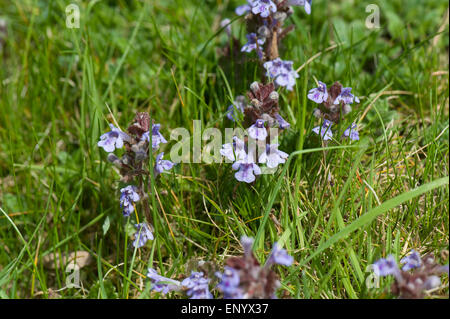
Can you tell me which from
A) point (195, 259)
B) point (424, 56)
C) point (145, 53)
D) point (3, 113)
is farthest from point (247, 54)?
point (3, 113)

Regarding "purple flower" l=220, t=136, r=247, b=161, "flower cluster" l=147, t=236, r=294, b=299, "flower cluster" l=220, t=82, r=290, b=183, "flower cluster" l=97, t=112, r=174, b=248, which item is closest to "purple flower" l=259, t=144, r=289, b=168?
"flower cluster" l=220, t=82, r=290, b=183

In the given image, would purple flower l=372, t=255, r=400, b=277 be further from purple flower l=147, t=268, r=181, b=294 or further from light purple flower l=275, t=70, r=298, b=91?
light purple flower l=275, t=70, r=298, b=91

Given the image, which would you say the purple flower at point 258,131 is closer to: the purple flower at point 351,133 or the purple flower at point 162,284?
the purple flower at point 351,133

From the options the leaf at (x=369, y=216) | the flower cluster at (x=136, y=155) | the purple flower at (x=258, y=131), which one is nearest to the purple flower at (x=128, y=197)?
the flower cluster at (x=136, y=155)

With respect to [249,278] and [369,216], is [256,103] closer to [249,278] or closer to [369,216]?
[369,216]

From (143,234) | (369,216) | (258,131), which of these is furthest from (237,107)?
(369,216)

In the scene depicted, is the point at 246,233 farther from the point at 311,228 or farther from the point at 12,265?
the point at 12,265
